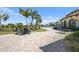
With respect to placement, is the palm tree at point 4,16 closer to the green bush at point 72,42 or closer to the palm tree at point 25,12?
the palm tree at point 25,12

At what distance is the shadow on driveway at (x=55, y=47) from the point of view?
169 inches

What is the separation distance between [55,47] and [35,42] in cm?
32

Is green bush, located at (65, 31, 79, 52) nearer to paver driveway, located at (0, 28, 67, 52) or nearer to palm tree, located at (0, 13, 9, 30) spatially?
paver driveway, located at (0, 28, 67, 52)

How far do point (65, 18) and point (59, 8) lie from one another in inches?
7.4

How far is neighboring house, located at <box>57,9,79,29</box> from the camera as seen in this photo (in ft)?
14.2

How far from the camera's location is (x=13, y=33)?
4398mm

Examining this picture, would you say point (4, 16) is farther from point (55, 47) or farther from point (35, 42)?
point (55, 47)

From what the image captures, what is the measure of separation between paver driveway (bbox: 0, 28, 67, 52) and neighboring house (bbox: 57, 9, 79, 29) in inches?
5.6

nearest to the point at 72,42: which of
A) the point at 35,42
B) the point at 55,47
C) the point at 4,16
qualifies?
the point at 55,47

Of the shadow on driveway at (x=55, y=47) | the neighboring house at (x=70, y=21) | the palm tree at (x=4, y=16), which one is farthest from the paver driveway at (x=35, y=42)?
the palm tree at (x=4, y=16)

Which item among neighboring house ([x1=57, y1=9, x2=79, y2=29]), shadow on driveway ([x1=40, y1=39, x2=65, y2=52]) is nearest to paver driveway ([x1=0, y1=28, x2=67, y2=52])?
shadow on driveway ([x1=40, y1=39, x2=65, y2=52])

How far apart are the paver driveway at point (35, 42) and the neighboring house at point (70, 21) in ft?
0.46
